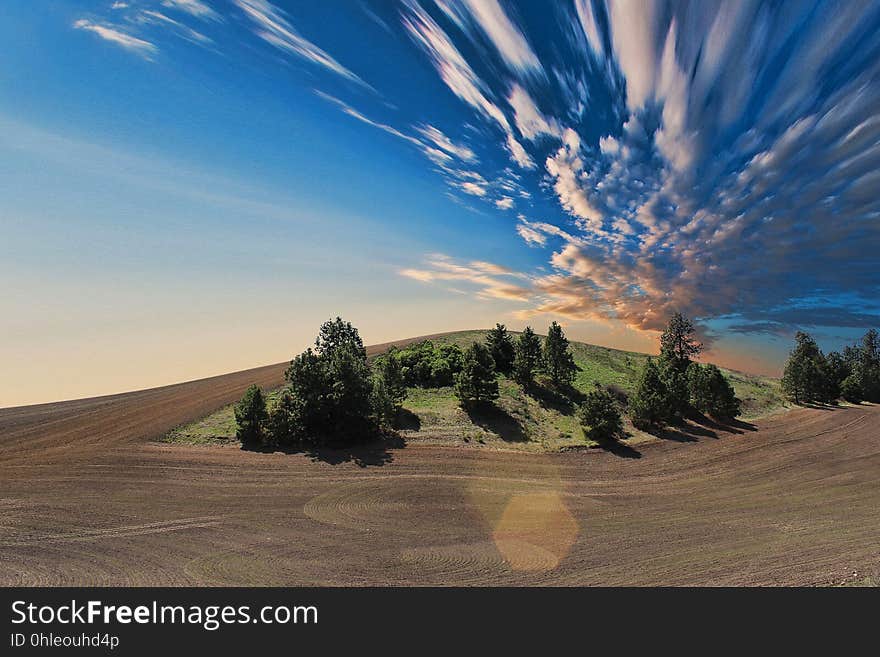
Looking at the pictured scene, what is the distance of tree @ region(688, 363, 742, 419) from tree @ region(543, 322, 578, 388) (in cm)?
1154

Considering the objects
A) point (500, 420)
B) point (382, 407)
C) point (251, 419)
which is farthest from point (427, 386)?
point (251, 419)

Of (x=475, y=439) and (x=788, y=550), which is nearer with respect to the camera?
(x=788, y=550)

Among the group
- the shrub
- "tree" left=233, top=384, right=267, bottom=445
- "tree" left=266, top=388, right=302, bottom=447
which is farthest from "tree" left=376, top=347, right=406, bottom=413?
"tree" left=233, top=384, right=267, bottom=445

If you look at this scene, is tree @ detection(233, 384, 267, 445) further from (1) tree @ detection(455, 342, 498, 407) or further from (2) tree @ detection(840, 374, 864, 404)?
(2) tree @ detection(840, 374, 864, 404)

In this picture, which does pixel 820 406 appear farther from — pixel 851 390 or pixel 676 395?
pixel 676 395

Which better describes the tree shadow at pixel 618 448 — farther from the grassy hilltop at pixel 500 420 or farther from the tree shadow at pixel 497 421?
the tree shadow at pixel 497 421

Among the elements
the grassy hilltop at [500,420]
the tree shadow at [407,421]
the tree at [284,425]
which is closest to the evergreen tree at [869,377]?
the grassy hilltop at [500,420]
